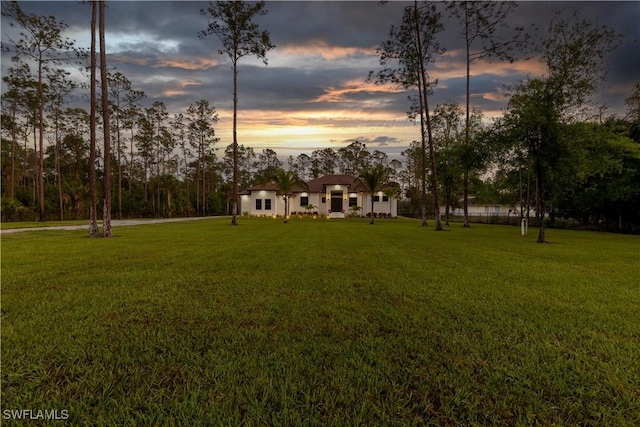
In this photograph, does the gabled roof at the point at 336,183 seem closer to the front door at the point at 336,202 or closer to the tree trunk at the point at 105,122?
the front door at the point at 336,202

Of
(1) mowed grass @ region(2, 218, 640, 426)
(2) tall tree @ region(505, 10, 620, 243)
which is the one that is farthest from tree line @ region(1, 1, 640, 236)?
(1) mowed grass @ region(2, 218, 640, 426)

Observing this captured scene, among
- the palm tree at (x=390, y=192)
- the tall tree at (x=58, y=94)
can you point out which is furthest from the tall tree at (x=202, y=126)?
the palm tree at (x=390, y=192)

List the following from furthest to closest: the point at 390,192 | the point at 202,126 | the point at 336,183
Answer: the point at 202,126 → the point at 336,183 → the point at 390,192

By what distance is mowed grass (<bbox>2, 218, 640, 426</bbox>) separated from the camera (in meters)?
1.93

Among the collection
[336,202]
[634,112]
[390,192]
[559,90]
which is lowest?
[336,202]

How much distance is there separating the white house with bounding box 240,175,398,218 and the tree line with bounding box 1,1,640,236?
364 inches

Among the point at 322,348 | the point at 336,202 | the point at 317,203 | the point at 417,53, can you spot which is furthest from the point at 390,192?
the point at 322,348

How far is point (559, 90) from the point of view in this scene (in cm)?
1173

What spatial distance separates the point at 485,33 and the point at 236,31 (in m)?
17.3

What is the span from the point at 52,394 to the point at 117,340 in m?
0.89

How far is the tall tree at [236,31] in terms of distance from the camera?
70.6 feet

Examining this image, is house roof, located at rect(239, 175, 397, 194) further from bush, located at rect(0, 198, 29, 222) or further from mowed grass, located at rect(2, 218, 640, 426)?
mowed grass, located at rect(2, 218, 640, 426)

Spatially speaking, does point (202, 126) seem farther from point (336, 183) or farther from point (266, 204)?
point (336, 183)

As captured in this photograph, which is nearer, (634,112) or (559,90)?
(559,90)
